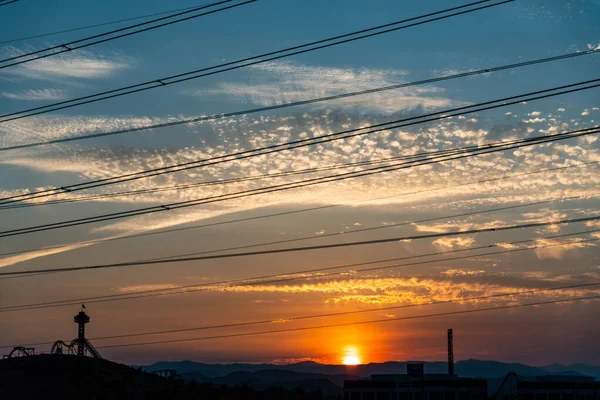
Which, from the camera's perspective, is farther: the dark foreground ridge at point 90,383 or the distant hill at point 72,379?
the dark foreground ridge at point 90,383

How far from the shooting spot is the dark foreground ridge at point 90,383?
125938 mm

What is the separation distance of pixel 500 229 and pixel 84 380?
112m

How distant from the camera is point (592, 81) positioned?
2917 centimetres

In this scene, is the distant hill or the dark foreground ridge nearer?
the distant hill

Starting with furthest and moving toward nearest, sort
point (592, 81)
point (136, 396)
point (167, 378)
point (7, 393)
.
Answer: point (167, 378) → point (136, 396) → point (7, 393) → point (592, 81)

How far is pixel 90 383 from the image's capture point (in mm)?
136000

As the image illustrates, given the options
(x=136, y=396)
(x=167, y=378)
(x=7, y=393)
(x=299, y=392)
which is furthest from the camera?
(x=299, y=392)

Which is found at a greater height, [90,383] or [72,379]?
[72,379]

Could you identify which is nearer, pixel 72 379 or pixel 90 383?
pixel 90 383

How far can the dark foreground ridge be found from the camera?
413ft

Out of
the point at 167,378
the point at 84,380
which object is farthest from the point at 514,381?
the point at 84,380

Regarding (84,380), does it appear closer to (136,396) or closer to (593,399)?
(136,396)

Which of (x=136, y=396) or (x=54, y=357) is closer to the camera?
(x=136, y=396)

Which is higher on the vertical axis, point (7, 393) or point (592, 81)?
point (592, 81)
